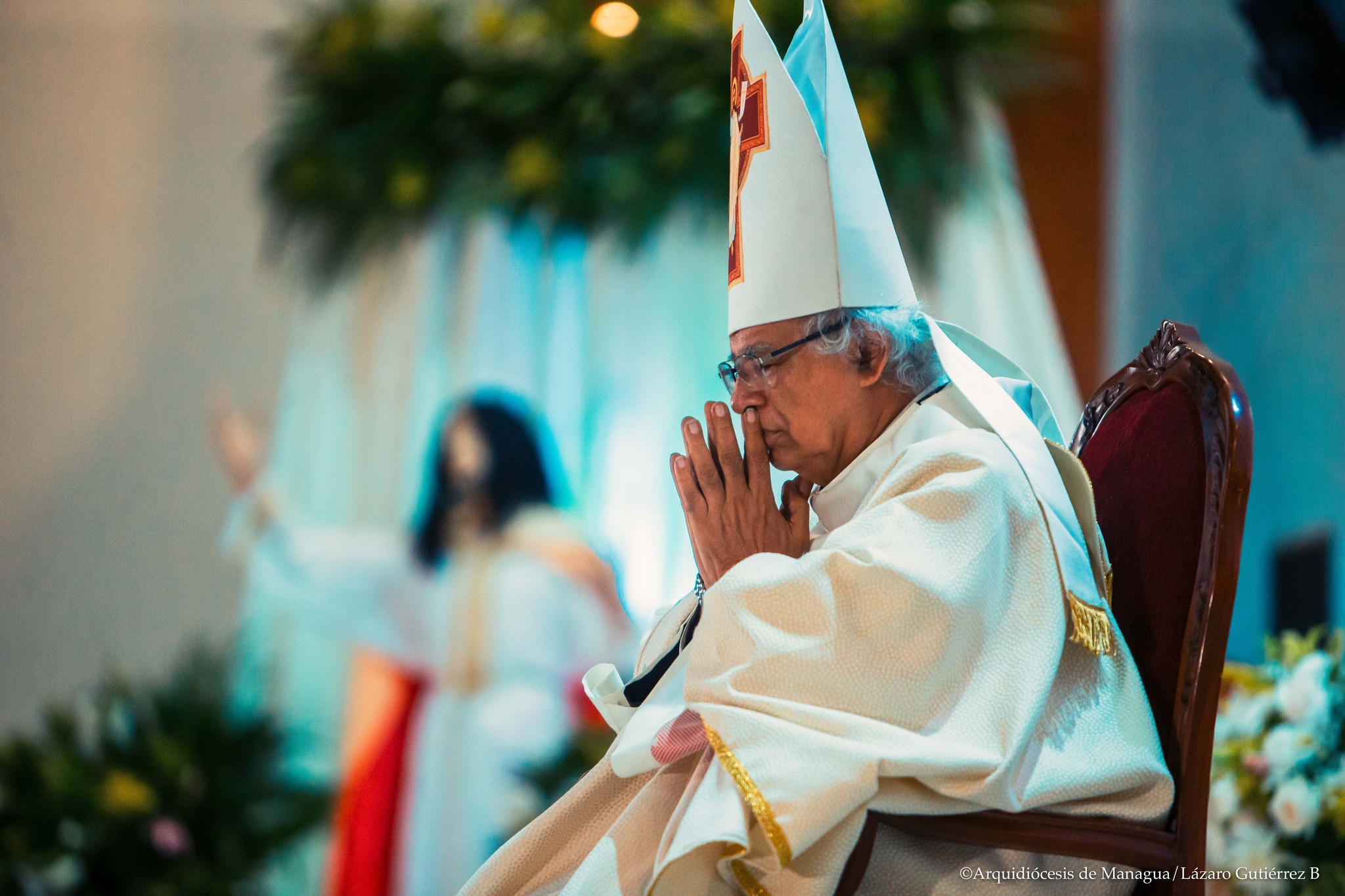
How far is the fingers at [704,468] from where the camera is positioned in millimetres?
1827

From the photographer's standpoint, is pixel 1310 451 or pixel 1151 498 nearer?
pixel 1151 498

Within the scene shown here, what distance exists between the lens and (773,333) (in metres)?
1.88

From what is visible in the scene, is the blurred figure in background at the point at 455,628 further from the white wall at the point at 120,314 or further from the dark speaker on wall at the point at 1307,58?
the dark speaker on wall at the point at 1307,58

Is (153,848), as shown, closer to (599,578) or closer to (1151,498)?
(599,578)

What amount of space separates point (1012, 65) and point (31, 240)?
413 centimetres

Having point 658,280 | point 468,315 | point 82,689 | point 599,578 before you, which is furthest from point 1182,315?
point 82,689

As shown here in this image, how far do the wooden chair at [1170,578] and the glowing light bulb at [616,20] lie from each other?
321 centimetres

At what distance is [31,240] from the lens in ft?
18.1

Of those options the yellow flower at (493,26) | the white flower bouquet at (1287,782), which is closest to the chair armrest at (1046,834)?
the white flower bouquet at (1287,782)

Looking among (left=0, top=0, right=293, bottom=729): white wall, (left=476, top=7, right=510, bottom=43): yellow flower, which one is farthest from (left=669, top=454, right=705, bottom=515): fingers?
(left=0, top=0, right=293, bottom=729): white wall

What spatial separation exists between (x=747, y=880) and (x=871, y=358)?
30.7 inches

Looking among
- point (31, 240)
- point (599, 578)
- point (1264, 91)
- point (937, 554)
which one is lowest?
point (599, 578)

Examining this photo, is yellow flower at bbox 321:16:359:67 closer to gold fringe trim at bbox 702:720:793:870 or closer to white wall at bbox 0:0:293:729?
white wall at bbox 0:0:293:729

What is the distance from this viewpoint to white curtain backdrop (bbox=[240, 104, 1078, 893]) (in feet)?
15.4
